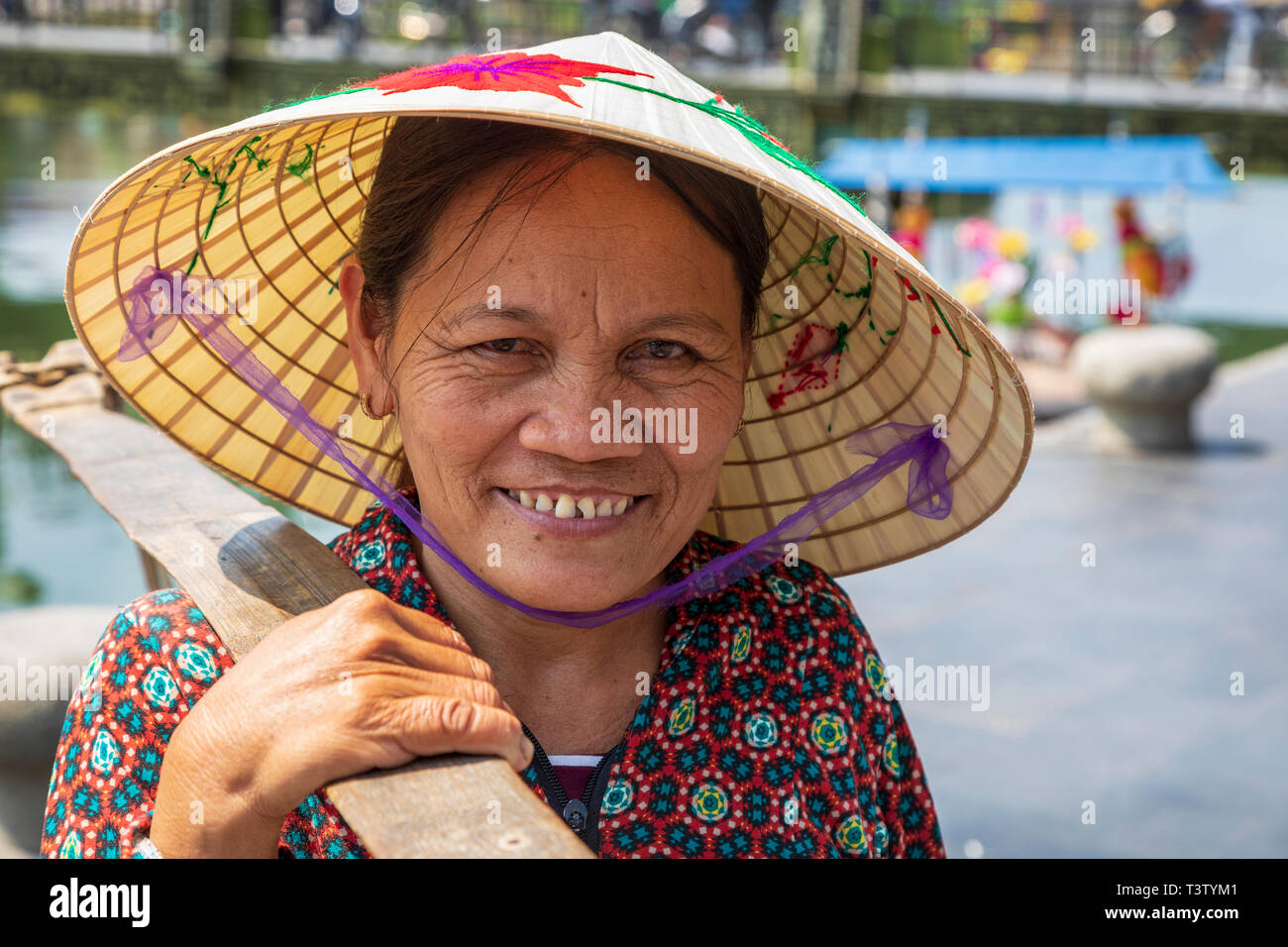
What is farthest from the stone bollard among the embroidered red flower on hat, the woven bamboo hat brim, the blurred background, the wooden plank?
the embroidered red flower on hat

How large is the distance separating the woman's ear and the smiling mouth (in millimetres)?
217

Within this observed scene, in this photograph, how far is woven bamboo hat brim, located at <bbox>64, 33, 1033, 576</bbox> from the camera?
4.18ft

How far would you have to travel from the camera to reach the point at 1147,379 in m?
8.13

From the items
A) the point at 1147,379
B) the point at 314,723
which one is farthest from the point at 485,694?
the point at 1147,379

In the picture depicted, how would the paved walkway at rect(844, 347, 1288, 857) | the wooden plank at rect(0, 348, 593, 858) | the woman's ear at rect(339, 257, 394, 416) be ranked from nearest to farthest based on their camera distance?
the wooden plank at rect(0, 348, 593, 858)
the woman's ear at rect(339, 257, 394, 416)
the paved walkway at rect(844, 347, 1288, 857)

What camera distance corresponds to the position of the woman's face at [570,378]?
1.21 meters

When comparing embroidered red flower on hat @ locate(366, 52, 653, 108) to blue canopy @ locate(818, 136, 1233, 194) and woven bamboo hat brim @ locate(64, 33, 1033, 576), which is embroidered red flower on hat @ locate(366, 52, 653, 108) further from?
blue canopy @ locate(818, 136, 1233, 194)

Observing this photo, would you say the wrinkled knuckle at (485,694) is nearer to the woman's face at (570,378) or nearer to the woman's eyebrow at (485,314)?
the woman's face at (570,378)

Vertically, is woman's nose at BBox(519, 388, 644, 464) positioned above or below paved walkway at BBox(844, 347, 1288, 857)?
→ above

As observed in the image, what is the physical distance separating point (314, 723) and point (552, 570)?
0.33 meters

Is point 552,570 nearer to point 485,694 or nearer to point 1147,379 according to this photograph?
point 485,694

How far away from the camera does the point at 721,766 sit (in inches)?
55.1

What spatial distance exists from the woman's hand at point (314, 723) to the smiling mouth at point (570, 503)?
206mm

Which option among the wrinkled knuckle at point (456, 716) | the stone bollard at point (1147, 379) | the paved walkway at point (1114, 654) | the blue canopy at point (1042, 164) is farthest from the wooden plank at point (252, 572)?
the blue canopy at point (1042, 164)
